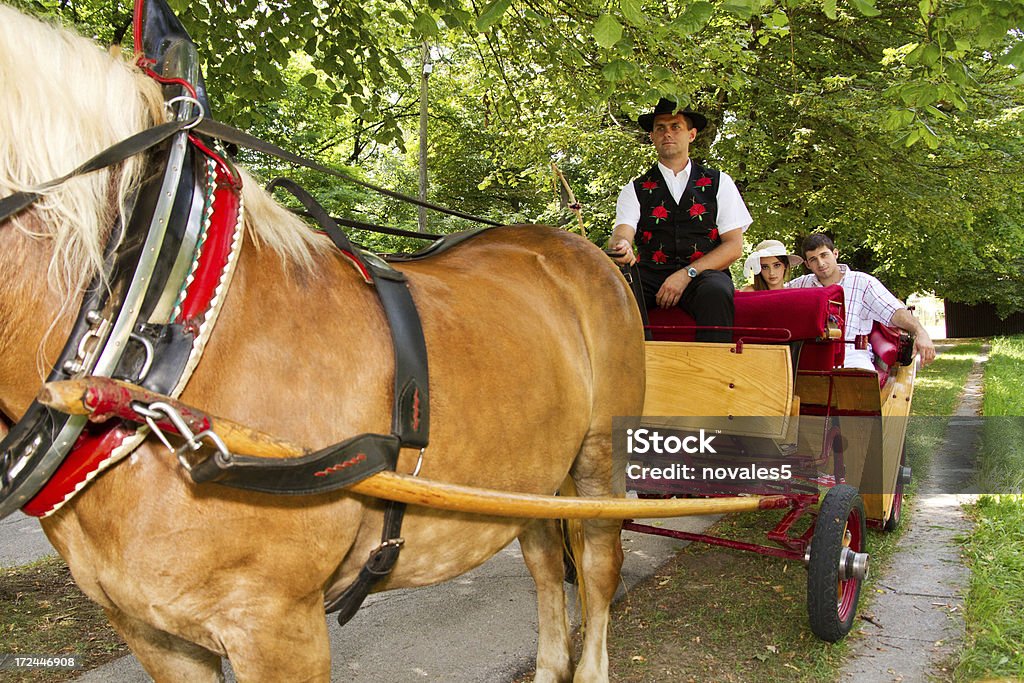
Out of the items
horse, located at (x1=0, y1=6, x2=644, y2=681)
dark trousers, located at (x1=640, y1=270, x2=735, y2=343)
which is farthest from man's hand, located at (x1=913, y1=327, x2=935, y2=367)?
horse, located at (x1=0, y1=6, x2=644, y2=681)

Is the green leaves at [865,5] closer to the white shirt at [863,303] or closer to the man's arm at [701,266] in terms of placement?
the man's arm at [701,266]

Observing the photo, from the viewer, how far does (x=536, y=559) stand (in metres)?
3.27

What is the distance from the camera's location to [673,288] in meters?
3.81

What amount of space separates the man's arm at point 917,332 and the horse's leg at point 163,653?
3.95 metres

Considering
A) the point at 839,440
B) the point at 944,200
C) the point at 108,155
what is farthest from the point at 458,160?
the point at 108,155

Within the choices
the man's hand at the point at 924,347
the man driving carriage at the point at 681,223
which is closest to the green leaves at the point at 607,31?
the man driving carriage at the point at 681,223

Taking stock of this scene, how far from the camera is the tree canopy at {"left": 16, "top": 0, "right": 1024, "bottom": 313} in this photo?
4234 millimetres

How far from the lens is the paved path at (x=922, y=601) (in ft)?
11.1

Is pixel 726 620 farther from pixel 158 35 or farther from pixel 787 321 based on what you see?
pixel 158 35

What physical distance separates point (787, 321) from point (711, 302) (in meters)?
0.47

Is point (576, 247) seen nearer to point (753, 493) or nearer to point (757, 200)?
point (753, 493)

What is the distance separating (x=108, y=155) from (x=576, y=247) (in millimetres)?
1844

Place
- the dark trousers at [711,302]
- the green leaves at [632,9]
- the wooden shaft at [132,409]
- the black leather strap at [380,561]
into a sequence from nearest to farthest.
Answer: the wooden shaft at [132,409]
the black leather strap at [380,561]
the green leaves at [632,9]
the dark trousers at [711,302]

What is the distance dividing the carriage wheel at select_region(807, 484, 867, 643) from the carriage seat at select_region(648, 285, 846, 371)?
763 mm
